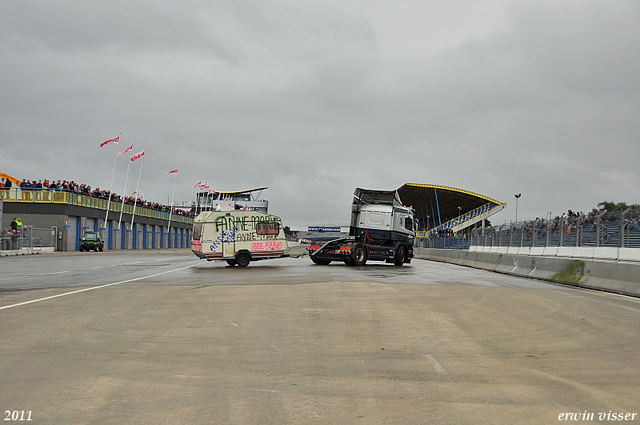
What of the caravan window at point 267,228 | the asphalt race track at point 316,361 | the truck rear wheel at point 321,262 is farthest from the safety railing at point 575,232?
the caravan window at point 267,228

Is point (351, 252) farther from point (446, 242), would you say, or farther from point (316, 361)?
point (316, 361)

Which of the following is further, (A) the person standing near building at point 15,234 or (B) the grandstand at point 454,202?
(B) the grandstand at point 454,202

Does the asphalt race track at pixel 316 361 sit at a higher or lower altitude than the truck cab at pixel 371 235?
lower

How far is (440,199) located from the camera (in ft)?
357

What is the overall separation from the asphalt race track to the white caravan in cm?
1471

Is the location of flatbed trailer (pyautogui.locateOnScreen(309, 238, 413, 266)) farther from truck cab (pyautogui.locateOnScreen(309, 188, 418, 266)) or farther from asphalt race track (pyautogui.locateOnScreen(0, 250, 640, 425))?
asphalt race track (pyautogui.locateOnScreen(0, 250, 640, 425))

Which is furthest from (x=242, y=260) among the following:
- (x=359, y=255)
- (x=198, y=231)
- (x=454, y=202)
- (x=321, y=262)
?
(x=454, y=202)

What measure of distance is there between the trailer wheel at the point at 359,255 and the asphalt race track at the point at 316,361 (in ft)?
58.6

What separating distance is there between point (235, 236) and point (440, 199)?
85555mm

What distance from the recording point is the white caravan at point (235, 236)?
27.1m

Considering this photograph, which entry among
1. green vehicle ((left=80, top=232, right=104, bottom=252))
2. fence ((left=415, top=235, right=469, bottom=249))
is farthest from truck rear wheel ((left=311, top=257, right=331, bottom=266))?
green vehicle ((left=80, top=232, right=104, bottom=252))

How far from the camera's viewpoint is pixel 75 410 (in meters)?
4.89

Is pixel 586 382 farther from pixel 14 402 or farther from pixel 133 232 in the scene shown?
pixel 133 232

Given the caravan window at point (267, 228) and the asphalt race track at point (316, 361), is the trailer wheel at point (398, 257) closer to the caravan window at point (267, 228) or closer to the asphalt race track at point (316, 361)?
the caravan window at point (267, 228)
